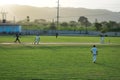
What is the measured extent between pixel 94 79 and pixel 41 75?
10.4 feet

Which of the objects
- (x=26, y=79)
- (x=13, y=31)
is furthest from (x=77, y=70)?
(x=13, y=31)

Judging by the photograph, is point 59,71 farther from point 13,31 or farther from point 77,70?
point 13,31

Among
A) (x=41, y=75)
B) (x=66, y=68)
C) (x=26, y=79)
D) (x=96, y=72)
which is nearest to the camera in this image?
(x=26, y=79)

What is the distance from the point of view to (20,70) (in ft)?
Answer: 70.5

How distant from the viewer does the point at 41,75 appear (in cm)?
1953

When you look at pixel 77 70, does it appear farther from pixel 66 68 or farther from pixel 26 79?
pixel 26 79

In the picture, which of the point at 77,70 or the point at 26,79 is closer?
the point at 26,79

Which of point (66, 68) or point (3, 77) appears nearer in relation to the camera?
point (3, 77)

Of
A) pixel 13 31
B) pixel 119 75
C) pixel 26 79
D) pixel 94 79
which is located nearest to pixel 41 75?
pixel 26 79

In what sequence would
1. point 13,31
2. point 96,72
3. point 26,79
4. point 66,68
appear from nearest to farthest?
point 26,79, point 96,72, point 66,68, point 13,31

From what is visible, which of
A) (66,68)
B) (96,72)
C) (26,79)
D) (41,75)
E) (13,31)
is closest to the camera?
(26,79)

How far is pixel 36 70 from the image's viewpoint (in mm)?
21578

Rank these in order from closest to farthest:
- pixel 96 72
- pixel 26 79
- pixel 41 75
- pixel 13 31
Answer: pixel 26 79, pixel 41 75, pixel 96 72, pixel 13 31

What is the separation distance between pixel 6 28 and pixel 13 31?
251 cm
